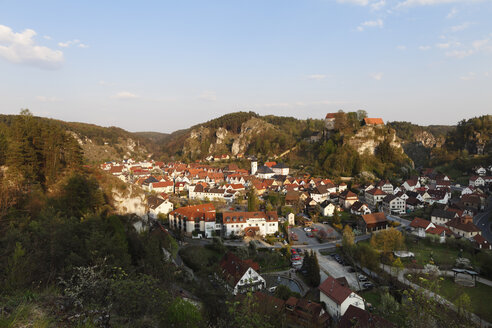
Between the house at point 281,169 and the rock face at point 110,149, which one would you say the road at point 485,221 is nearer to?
the house at point 281,169

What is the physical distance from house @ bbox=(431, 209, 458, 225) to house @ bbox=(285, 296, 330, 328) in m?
23.3

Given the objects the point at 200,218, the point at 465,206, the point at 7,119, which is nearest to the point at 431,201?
the point at 465,206

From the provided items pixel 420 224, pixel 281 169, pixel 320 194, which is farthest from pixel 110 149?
pixel 420 224

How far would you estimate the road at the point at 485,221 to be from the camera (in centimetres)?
2848

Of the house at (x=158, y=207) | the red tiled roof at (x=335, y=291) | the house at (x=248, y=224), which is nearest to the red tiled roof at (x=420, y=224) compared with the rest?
the house at (x=248, y=224)

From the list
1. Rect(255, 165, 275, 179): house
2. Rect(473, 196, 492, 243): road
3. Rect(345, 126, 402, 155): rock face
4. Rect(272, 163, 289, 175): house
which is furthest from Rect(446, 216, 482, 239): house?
Rect(255, 165, 275, 179): house

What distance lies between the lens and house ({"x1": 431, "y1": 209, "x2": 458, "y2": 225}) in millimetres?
30562

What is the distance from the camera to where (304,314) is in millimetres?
14398

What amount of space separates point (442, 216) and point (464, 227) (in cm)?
365

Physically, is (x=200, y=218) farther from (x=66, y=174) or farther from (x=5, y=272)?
(x=5, y=272)

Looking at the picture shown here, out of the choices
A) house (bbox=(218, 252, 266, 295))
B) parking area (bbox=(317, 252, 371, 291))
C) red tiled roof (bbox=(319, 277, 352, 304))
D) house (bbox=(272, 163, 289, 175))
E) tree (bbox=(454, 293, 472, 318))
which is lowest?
parking area (bbox=(317, 252, 371, 291))

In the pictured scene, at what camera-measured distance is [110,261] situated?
10836 millimetres

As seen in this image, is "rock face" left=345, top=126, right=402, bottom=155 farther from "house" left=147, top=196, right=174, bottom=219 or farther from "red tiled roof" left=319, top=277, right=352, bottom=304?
"red tiled roof" left=319, top=277, right=352, bottom=304

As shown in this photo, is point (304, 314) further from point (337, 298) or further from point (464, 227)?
point (464, 227)
